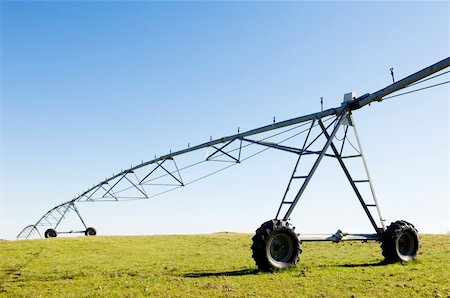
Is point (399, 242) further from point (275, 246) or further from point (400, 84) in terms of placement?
point (400, 84)

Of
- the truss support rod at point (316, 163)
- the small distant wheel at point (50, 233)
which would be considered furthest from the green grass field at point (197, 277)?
the small distant wheel at point (50, 233)

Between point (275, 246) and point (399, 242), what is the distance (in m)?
6.26


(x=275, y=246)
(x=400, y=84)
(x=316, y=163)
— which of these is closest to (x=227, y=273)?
(x=275, y=246)

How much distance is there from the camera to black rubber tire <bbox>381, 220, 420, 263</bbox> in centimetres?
1595

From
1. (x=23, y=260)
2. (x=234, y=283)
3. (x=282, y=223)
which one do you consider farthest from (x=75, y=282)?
(x=23, y=260)

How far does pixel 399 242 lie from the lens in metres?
16.6

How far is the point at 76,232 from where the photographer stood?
40.2 meters

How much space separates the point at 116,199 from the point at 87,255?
4276mm

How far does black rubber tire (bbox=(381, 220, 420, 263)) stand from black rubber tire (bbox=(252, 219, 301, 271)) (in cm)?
455

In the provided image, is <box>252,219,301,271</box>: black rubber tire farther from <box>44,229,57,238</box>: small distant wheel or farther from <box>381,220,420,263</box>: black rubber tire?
<box>44,229,57,238</box>: small distant wheel

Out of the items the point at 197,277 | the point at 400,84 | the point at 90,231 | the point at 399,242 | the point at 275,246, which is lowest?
the point at 90,231

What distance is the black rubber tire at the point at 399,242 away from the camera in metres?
15.9

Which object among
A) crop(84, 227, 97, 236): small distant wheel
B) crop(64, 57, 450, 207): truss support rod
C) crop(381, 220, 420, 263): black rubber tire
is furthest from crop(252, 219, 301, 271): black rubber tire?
crop(84, 227, 97, 236): small distant wheel

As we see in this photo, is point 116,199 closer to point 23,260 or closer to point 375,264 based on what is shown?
point 23,260
